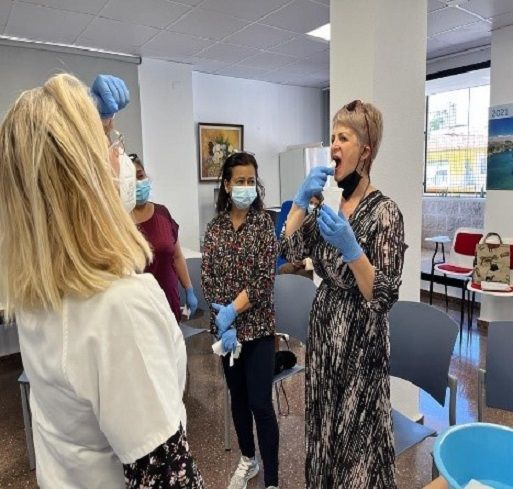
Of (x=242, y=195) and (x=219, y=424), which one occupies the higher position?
(x=242, y=195)

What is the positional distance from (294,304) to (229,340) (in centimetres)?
62

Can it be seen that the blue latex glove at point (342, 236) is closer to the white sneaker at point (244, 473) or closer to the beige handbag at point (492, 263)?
the white sneaker at point (244, 473)

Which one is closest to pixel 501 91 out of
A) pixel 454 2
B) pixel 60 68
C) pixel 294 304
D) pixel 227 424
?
pixel 454 2

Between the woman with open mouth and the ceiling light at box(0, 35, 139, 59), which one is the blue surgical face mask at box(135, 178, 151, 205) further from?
the ceiling light at box(0, 35, 139, 59)

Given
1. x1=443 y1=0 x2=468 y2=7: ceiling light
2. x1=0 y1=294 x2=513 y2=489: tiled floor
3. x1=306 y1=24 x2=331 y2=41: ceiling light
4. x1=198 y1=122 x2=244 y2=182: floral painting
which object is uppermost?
x1=306 y1=24 x2=331 y2=41: ceiling light

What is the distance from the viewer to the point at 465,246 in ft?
13.7

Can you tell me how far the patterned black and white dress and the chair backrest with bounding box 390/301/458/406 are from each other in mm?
387

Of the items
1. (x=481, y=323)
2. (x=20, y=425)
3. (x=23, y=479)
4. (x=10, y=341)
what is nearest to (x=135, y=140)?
(x=10, y=341)

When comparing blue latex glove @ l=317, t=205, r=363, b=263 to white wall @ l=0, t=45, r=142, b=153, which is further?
white wall @ l=0, t=45, r=142, b=153

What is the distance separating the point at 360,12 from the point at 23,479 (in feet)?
9.36

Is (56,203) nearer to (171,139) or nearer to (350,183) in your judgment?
(350,183)

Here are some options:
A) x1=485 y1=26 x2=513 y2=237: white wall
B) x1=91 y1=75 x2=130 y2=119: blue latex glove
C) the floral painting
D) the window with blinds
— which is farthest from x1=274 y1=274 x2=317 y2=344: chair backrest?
the window with blinds

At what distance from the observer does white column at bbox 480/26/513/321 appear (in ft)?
11.8

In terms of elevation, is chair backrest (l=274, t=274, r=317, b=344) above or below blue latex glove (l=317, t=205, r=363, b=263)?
below
